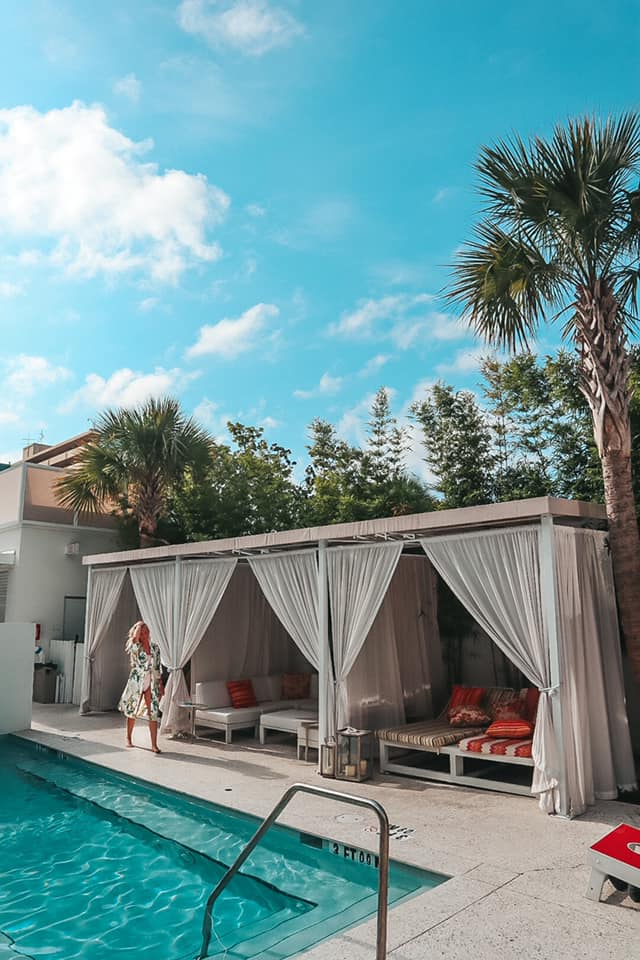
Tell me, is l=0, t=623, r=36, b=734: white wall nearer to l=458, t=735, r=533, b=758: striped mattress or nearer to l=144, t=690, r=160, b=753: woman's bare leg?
l=144, t=690, r=160, b=753: woman's bare leg

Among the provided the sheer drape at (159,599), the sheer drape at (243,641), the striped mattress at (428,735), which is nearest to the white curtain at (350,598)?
the striped mattress at (428,735)

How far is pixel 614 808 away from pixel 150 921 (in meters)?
3.97

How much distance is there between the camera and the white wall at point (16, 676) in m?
10.9

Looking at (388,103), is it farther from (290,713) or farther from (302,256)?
(290,713)

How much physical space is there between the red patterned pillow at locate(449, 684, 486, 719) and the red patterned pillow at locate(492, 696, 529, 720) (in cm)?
34

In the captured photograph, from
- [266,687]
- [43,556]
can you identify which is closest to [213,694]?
[266,687]

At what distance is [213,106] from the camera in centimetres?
901

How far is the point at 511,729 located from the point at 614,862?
10.6ft

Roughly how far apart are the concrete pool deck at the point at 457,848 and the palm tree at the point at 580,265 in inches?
89.9

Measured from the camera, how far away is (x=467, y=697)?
8.96 metres

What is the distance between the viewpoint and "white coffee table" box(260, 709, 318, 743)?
942 cm

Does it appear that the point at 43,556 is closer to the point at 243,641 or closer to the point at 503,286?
Result: the point at 243,641

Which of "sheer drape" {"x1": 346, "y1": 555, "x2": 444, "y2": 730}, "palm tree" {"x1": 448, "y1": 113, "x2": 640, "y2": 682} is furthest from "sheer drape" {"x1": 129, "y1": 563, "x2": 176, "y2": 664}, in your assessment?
"palm tree" {"x1": 448, "y1": 113, "x2": 640, "y2": 682}

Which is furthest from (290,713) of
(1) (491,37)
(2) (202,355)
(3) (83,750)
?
(2) (202,355)
